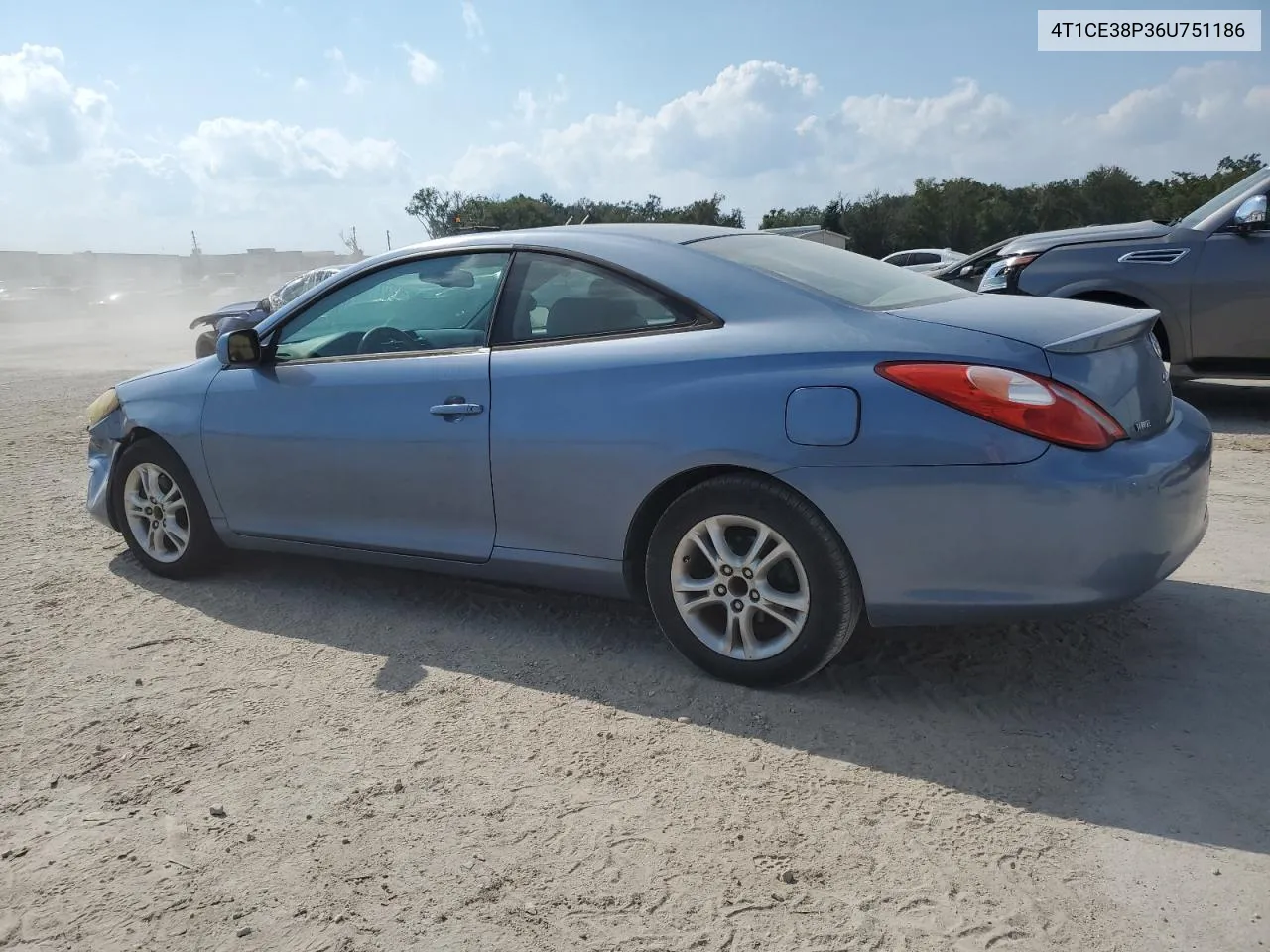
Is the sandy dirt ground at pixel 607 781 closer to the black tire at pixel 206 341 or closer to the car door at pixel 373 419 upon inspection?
the car door at pixel 373 419

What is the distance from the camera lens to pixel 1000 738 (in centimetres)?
291

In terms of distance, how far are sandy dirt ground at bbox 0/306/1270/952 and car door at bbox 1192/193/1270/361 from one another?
3626 millimetres

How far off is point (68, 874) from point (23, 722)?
3.41 ft

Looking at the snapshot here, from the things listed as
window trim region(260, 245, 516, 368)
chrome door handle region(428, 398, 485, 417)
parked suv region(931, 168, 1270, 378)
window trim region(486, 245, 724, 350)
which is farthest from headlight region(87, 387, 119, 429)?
parked suv region(931, 168, 1270, 378)

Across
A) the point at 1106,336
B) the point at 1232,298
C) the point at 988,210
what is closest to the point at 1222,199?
the point at 1232,298

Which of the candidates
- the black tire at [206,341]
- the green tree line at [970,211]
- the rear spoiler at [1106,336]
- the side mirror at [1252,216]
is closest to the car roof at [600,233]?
the rear spoiler at [1106,336]

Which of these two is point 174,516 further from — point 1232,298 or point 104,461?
point 1232,298

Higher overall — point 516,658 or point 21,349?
point 21,349

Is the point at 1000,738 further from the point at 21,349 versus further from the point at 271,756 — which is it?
the point at 21,349

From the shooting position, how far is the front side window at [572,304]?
3.44 metres

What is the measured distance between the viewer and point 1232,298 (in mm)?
7191

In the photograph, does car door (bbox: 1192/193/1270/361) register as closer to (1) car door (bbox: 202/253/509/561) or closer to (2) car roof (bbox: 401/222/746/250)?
(2) car roof (bbox: 401/222/746/250)

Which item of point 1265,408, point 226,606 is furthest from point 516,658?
point 1265,408

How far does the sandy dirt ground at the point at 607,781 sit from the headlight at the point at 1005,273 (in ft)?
13.5
